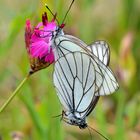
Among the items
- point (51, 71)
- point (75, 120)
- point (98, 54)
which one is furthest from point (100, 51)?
point (51, 71)

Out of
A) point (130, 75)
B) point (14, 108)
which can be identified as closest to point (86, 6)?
point (130, 75)

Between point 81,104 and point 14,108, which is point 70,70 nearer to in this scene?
point 81,104

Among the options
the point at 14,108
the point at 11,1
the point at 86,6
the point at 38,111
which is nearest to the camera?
the point at 38,111

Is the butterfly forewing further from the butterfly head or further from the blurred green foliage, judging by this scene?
the blurred green foliage

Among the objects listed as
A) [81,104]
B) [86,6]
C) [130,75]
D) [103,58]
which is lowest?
[81,104]

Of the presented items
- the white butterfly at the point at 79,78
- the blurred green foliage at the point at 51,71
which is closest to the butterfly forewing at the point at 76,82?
the white butterfly at the point at 79,78

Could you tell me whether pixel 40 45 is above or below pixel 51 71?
below

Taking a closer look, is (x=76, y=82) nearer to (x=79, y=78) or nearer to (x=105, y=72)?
(x=79, y=78)
